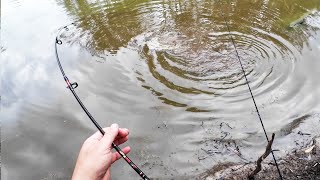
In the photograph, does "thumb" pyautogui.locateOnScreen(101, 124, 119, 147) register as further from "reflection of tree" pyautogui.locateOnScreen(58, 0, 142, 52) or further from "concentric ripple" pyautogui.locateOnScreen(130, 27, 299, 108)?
"reflection of tree" pyautogui.locateOnScreen(58, 0, 142, 52)

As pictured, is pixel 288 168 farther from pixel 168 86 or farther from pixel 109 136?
pixel 168 86

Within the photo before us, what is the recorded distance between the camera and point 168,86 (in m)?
5.73

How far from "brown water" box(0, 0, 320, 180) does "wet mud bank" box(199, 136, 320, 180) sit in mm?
174

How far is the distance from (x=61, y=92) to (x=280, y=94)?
369 centimetres

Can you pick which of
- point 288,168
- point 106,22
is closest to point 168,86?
point 288,168

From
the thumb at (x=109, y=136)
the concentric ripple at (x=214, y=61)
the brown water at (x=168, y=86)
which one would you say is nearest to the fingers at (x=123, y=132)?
the thumb at (x=109, y=136)

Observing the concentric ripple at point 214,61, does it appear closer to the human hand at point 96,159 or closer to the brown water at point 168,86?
the brown water at point 168,86

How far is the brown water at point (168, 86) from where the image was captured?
180 inches

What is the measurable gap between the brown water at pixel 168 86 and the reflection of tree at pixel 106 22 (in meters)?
0.05

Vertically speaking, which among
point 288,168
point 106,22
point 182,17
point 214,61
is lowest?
point 288,168

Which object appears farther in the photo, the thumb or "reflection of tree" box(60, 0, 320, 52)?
"reflection of tree" box(60, 0, 320, 52)

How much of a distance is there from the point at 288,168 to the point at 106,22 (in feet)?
19.7

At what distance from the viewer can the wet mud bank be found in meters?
3.71

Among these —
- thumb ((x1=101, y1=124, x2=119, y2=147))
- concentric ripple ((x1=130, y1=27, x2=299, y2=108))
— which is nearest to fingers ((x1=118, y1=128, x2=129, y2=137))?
thumb ((x1=101, y1=124, x2=119, y2=147))
